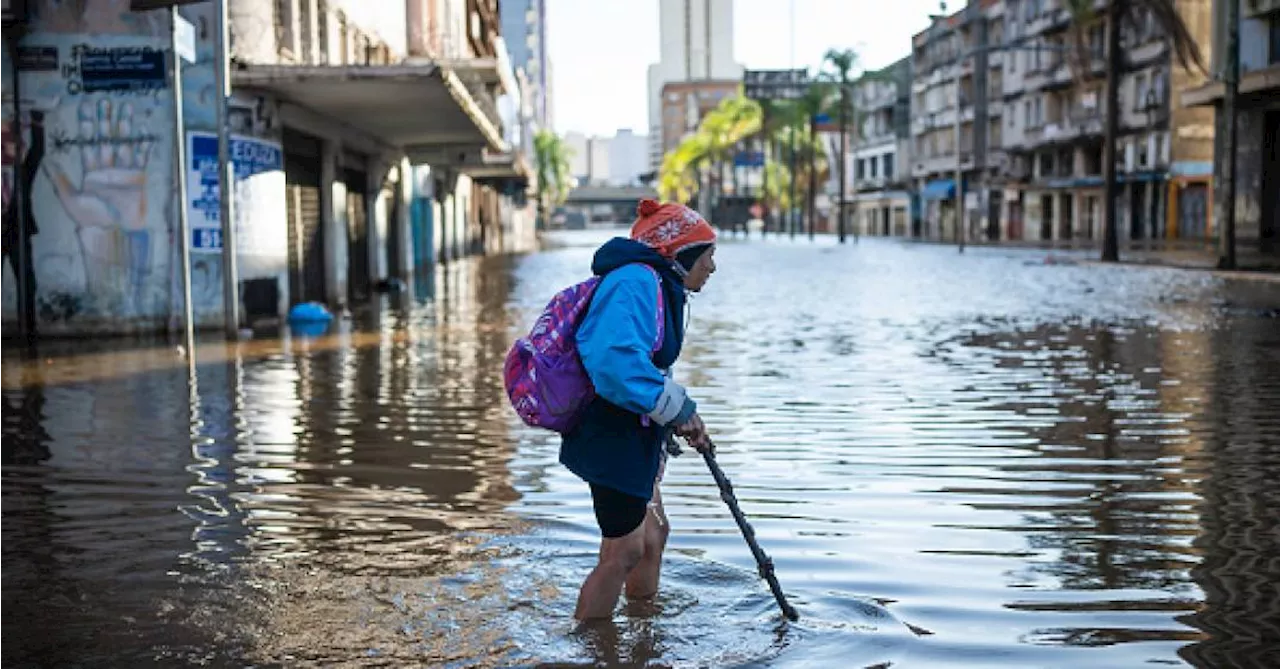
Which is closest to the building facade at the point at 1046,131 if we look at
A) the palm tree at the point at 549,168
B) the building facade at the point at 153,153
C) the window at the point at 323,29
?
the window at the point at 323,29

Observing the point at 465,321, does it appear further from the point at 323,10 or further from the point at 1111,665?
the point at 1111,665

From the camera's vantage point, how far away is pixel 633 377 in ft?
15.2

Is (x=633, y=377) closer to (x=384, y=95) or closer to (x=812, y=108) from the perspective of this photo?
(x=384, y=95)

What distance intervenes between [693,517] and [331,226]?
21.9m

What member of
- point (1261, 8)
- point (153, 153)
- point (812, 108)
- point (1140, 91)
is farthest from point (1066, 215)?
→ point (153, 153)

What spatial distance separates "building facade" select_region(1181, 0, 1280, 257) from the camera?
4956cm

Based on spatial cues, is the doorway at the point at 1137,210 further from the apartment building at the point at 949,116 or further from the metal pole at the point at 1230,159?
the metal pole at the point at 1230,159

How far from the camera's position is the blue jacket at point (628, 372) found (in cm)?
464

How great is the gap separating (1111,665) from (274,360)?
41.7ft

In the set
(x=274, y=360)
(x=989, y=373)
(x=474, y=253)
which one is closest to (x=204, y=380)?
(x=274, y=360)

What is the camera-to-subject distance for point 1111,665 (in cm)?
470

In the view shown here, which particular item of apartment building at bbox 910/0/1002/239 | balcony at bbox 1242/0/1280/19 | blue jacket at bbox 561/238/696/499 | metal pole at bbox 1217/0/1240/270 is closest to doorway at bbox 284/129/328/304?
metal pole at bbox 1217/0/1240/270

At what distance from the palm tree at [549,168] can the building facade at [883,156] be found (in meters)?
29.7

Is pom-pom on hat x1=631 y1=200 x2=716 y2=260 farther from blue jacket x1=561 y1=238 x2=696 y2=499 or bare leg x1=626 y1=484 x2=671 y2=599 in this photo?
bare leg x1=626 y1=484 x2=671 y2=599
